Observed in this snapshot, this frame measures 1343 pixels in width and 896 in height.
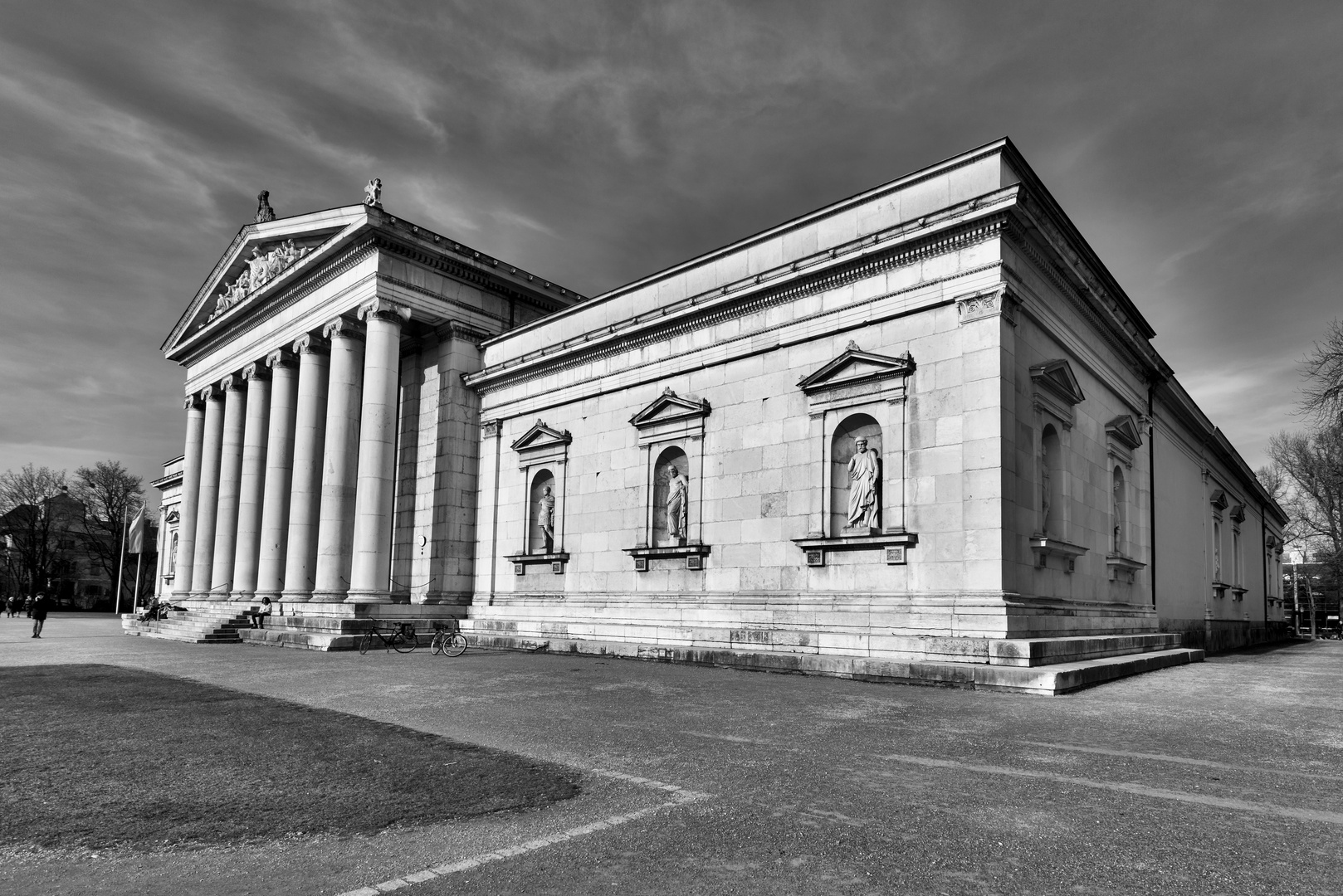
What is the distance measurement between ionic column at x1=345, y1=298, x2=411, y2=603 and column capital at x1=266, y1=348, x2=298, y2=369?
23.9ft

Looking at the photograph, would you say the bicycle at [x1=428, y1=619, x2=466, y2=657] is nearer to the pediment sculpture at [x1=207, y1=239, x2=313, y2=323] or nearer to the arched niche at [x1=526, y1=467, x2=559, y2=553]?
the arched niche at [x1=526, y1=467, x2=559, y2=553]

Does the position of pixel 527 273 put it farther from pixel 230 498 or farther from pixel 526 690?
pixel 526 690

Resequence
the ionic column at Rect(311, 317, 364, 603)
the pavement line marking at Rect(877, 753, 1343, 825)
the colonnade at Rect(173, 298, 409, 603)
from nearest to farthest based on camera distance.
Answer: the pavement line marking at Rect(877, 753, 1343, 825), the colonnade at Rect(173, 298, 409, 603), the ionic column at Rect(311, 317, 364, 603)

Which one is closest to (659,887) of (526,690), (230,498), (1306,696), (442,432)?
(526,690)

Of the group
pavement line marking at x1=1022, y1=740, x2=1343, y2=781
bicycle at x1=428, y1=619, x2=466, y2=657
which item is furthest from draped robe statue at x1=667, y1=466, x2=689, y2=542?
pavement line marking at x1=1022, y1=740, x2=1343, y2=781

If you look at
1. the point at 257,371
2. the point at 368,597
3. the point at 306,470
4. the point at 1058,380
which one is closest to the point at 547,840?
the point at 1058,380

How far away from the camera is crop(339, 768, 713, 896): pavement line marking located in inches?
207

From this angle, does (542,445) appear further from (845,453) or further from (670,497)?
(845,453)

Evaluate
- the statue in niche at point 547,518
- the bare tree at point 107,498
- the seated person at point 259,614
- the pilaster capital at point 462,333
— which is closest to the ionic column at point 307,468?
the seated person at point 259,614

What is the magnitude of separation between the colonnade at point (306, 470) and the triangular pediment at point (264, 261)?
8.86 feet

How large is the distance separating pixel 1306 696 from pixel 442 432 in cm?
2689

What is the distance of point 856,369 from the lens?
21.9 m

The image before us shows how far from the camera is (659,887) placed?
5180 mm

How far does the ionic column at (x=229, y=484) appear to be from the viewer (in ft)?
132
